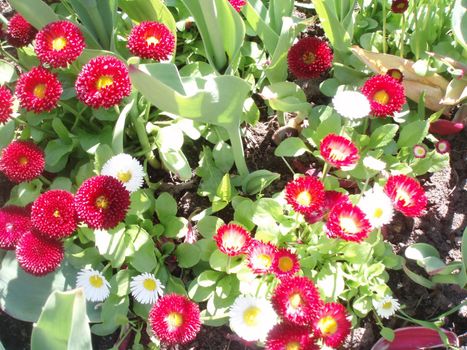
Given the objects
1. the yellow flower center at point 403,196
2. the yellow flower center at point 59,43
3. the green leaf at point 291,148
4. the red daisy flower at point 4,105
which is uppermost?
the yellow flower center at point 59,43

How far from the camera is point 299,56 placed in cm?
154

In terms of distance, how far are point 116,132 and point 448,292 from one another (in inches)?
40.2

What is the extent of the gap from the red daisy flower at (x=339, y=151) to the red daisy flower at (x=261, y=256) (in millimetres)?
250

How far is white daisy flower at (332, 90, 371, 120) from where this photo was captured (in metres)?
1.42

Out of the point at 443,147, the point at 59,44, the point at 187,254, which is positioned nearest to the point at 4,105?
the point at 59,44

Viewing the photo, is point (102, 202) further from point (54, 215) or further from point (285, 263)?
point (285, 263)

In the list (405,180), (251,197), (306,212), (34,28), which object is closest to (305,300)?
(306,212)

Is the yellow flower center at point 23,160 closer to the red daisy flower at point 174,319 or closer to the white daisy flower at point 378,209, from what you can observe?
the red daisy flower at point 174,319

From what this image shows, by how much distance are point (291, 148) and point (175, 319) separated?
0.57m

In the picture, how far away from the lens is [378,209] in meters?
1.32

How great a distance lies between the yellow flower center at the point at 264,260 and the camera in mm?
1301

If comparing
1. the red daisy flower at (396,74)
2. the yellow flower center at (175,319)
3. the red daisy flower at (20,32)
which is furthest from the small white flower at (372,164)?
the red daisy flower at (20,32)

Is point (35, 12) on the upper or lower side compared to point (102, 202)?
upper

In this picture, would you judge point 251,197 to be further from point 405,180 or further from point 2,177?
point 2,177
